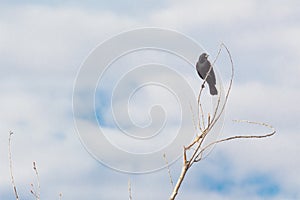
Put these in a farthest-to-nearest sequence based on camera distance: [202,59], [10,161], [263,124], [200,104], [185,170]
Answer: [202,59] < [200,104] < [10,161] < [263,124] < [185,170]

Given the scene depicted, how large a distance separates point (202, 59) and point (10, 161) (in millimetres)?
9371

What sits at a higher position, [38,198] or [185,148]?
[185,148]

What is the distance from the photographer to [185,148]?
390 cm

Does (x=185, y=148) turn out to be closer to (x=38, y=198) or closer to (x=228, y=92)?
(x=228, y=92)

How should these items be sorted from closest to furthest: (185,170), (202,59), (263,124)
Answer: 1. (185,170)
2. (263,124)
3. (202,59)

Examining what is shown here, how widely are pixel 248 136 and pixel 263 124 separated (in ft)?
0.63

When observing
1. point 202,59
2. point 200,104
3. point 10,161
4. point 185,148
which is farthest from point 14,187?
point 202,59

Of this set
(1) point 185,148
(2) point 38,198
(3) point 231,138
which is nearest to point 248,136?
(3) point 231,138

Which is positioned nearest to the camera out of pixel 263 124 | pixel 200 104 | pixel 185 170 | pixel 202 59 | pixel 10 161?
pixel 185 170

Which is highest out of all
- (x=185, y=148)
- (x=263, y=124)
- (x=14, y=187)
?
(x=263, y=124)

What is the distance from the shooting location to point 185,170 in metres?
3.72

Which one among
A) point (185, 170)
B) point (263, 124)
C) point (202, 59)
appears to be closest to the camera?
point (185, 170)

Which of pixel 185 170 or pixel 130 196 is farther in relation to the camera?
pixel 130 196

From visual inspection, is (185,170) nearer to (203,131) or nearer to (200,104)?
(203,131)
